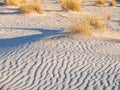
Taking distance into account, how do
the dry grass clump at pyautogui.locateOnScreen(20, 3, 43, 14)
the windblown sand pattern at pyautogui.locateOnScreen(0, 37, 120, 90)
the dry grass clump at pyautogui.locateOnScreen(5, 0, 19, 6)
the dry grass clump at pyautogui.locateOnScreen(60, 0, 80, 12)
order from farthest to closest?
the dry grass clump at pyautogui.locateOnScreen(5, 0, 19, 6)
the dry grass clump at pyautogui.locateOnScreen(60, 0, 80, 12)
the dry grass clump at pyautogui.locateOnScreen(20, 3, 43, 14)
the windblown sand pattern at pyautogui.locateOnScreen(0, 37, 120, 90)

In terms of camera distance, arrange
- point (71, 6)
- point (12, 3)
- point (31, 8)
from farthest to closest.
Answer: point (12, 3) → point (71, 6) → point (31, 8)

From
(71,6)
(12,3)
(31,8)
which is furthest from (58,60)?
(12,3)

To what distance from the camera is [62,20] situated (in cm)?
1944

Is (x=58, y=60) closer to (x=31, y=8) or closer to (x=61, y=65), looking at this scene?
(x=61, y=65)

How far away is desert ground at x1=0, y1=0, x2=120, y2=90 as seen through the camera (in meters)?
8.60

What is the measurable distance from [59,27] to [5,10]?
5727 millimetres

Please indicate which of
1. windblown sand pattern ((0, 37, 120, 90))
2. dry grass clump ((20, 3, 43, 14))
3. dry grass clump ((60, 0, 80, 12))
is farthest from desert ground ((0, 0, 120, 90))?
dry grass clump ((60, 0, 80, 12))

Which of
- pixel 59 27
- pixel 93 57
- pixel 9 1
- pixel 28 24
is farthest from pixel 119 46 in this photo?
pixel 9 1

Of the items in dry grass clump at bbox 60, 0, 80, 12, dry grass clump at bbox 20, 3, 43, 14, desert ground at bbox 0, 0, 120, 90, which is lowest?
dry grass clump at bbox 60, 0, 80, 12

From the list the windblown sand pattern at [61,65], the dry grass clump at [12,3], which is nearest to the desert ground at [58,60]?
the windblown sand pattern at [61,65]

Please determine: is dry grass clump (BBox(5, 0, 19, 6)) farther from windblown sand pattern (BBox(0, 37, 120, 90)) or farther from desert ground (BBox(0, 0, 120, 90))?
windblown sand pattern (BBox(0, 37, 120, 90))

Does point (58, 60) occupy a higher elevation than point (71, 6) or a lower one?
higher

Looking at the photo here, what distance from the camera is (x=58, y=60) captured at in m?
10.5

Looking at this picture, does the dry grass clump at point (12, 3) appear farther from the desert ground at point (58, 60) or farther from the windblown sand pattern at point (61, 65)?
the windblown sand pattern at point (61, 65)
